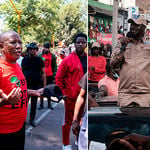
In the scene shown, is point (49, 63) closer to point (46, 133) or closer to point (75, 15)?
point (46, 133)

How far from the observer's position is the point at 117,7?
233cm

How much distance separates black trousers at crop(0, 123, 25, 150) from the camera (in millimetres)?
2492

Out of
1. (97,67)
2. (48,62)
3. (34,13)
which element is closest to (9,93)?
(97,67)

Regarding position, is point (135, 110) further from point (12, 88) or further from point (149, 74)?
point (12, 88)

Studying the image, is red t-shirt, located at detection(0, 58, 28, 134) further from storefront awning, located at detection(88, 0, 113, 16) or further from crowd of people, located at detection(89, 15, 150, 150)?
storefront awning, located at detection(88, 0, 113, 16)

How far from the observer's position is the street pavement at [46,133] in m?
4.63

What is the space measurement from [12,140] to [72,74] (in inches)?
60.8

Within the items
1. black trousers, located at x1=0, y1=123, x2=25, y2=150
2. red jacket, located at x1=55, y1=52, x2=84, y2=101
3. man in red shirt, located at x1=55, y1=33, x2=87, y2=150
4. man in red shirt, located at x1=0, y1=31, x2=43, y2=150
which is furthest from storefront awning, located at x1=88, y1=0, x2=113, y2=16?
red jacket, located at x1=55, y1=52, x2=84, y2=101

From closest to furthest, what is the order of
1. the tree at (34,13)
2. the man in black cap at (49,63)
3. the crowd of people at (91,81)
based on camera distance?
the crowd of people at (91,81) → the tree at (34,13) → the man in black cap at (49,63)

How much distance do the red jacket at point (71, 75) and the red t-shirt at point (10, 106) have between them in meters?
1.35

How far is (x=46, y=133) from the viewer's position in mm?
5266

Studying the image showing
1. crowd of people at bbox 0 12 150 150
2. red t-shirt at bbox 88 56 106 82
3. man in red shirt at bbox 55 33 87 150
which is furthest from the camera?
man in red shirt at bbox 55 33 87 150

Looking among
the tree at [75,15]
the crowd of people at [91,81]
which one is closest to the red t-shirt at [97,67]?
the crowd of people at [91,81]

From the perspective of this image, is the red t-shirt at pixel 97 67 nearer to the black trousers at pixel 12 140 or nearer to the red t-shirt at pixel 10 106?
the red t-shirt at pixel 10 106
